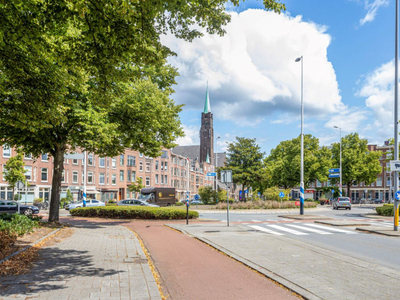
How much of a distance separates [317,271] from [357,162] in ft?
209

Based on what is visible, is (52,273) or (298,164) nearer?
(52,273)

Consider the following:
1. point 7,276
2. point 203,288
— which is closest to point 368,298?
point 203,288

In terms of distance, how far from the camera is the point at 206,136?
11125cm

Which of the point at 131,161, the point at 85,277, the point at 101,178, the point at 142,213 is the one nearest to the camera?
the point at 85,277

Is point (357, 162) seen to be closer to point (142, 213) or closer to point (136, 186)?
point (136, 186)

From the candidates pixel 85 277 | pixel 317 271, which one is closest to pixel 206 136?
pixel 317 271

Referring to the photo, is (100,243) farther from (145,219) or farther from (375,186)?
(375,186)

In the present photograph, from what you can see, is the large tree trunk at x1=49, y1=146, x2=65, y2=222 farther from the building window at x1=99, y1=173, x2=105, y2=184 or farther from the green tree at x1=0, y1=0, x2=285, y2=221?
the building window at x1=99, y1=173, x2=105, y2=184

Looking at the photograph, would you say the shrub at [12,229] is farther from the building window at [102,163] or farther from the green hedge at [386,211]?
the building window at [102,163]

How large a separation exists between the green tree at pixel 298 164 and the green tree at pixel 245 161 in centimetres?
2056

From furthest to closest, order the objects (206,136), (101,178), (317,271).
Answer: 1. (206,136)
2. (101,178)
3. (317,271)

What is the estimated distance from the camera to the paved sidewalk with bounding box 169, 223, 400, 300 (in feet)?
18.4

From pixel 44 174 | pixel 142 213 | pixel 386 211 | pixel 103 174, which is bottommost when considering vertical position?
pixel 386 211

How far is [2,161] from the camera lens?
43031 millimetres
